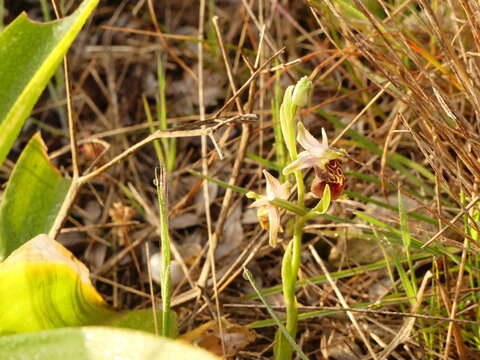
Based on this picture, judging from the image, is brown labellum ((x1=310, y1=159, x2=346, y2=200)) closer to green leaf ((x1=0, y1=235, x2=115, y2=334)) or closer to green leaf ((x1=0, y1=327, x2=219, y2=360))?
green leaf ((x1=0, y1=327, x2=219, y2=360))

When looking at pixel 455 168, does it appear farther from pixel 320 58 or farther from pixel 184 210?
pixel 320 58

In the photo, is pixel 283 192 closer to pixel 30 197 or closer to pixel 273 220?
pixel 273 220

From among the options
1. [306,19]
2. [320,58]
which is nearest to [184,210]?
[320,58]

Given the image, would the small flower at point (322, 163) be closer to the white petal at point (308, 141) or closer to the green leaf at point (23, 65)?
the white petal at point (308, 141)

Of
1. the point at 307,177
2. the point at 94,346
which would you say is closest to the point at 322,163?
the point at 94,346

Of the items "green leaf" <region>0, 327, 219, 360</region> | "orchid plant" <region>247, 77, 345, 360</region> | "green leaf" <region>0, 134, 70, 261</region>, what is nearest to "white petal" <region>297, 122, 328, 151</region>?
"orchid plant" <region>247, 77, 345, 360</region>
